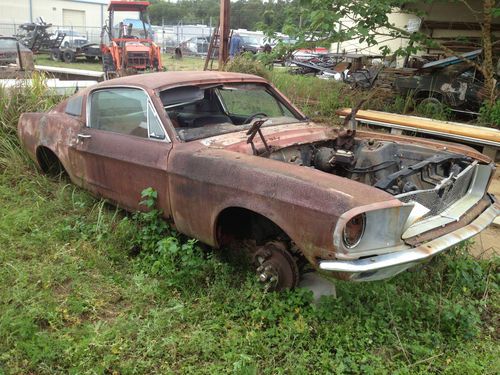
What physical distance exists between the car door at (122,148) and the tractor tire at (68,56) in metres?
19.8

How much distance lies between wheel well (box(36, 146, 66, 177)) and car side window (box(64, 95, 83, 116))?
60cm

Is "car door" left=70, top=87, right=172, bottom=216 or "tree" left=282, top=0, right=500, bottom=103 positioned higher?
"tree" left=282, top=0, right=500, bottom=103

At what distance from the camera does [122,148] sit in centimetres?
382

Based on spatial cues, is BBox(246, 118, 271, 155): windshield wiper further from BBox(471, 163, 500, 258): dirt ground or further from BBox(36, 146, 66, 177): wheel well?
BBox(36, 146, 66, 177): wheel well

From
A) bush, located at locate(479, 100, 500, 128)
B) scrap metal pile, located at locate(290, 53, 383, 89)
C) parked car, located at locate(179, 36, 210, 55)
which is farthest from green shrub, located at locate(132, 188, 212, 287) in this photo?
parked car, located at locate(179, 36, 210, 55)

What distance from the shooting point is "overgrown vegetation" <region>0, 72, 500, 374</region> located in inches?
104

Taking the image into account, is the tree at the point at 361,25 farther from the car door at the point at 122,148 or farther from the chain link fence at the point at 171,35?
the chain link fence at the point at 171,35

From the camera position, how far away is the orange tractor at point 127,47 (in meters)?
14.2

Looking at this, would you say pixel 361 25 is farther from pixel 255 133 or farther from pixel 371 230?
pixel 371 230

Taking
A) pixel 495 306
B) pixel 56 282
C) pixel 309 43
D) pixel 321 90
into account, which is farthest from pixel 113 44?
pixel 495 306

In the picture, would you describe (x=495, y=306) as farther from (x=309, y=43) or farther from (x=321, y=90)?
(x=321, y=90)

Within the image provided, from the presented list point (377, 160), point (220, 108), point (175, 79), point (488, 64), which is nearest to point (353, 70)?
point (488, 64)

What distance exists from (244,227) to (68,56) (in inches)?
851

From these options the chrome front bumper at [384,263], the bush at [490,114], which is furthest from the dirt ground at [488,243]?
the bush at [490,114]
